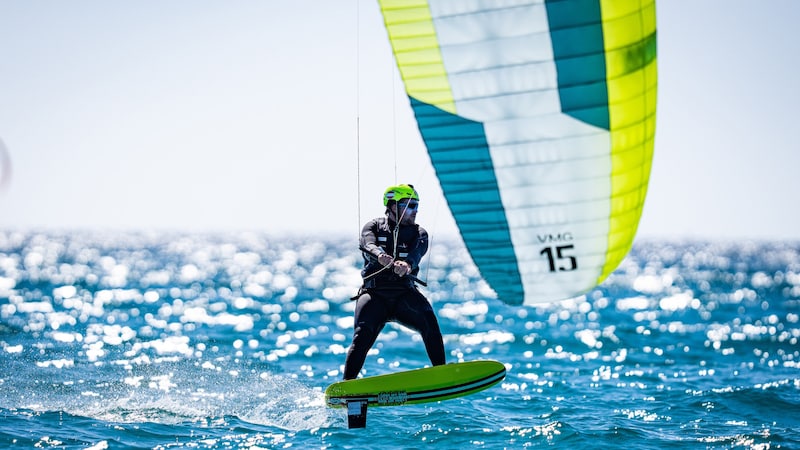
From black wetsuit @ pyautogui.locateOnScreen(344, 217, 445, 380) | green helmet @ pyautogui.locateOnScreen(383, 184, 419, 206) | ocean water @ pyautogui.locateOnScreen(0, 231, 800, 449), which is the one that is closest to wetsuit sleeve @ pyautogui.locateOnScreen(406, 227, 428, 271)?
black wetsuit @ pyautogui.locateOnScreen(344, 217, 445, 380)

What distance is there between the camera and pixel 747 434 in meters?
9.49

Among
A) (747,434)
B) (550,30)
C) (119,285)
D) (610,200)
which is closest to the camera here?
(550,30)

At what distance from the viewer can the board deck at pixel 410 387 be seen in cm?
725

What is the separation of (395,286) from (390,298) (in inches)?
4.8

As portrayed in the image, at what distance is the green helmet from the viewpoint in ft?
24.9

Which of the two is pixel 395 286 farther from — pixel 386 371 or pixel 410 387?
pixel 386 371

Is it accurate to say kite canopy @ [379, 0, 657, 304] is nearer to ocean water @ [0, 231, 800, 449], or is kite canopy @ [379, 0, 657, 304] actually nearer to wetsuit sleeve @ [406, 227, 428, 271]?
wetsuit sleeve @ [406, 227, 428, 271]

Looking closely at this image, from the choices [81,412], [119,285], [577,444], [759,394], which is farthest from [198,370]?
[119,285]

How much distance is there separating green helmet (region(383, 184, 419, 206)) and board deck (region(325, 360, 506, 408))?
159cm

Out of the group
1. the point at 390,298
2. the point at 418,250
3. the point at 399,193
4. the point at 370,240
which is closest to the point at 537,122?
the point at 399,193

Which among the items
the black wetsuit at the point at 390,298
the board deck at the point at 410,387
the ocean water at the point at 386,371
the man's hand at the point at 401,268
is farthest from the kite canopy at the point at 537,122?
the ocean water at the point at 386,371

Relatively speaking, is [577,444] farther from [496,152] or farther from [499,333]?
[499,333]

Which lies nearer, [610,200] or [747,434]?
[610,200]

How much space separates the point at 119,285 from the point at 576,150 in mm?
37700
